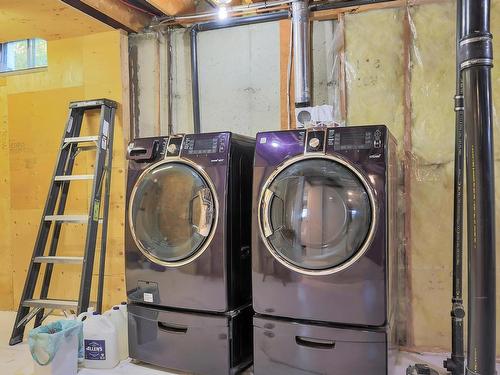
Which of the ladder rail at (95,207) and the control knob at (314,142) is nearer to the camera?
the control knob at (314,142)

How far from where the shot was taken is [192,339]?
219cm

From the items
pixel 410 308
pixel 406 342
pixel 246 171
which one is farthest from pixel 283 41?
pixel 406 342

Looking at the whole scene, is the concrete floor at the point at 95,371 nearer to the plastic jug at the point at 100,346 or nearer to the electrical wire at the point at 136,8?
the plastic jug at the point at 100,346

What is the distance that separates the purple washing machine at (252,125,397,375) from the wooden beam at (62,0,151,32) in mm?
1606

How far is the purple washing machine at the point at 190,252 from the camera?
84.0 inches

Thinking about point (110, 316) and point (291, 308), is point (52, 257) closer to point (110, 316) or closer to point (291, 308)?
point (110, 316)

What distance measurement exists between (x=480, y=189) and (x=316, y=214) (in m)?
0.73

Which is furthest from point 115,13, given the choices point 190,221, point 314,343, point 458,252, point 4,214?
point 458,252

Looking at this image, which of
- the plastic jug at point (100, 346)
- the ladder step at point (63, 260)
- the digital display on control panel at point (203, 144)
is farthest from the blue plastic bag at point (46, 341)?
the digital display on control panel at point (203, 144)

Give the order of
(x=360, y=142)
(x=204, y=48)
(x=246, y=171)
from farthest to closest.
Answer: (x=204, y=48)
(x=246, y=171)
(x=360, y=142)

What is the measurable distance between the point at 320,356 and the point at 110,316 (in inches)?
50.5

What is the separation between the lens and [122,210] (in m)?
3.20

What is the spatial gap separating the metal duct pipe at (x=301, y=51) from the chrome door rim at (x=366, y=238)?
950 mm

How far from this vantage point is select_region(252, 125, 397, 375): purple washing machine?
1.86 m
